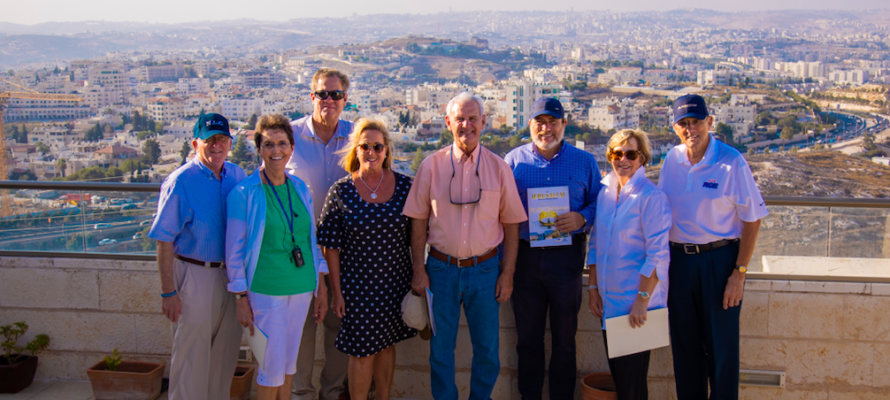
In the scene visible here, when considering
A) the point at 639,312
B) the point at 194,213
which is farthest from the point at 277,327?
the point at 639,312

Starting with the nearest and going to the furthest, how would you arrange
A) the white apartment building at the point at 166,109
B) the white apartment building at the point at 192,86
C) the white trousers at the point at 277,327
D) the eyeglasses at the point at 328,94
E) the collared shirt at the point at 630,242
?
the collared shirt at the point at 630,242 < the white trousers at the point at 277,327 < the eyeglasses at the point at 328,94 < the white apartment building at the point at 166,109 < the white apartment building at the point at 192,86

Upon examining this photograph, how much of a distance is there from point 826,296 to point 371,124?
2404mm

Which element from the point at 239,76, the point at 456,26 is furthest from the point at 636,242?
the point at 456,26

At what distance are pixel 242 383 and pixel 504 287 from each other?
1.53m

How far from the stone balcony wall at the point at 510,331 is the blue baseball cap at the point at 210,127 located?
1.21 m

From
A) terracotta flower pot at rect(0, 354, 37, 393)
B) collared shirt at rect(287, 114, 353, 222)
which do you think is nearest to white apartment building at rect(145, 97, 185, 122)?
terracotta flower pot at rect(0, 354, 37, 393)

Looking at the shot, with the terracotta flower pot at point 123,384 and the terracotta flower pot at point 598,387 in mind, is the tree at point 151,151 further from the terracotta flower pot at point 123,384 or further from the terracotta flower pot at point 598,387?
the terracotta flower pot at point 598,387

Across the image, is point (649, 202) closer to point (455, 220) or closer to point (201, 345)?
point (455, 220)

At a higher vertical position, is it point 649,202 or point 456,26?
point 456,26

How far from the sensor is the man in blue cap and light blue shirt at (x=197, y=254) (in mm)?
2412

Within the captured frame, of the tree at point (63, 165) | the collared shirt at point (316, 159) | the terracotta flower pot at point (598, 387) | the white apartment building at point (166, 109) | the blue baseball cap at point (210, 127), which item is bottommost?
the tree at point (63, 165)

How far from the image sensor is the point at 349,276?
8.38ft

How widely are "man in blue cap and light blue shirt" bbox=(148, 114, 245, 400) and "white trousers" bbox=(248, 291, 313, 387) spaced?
0.25m

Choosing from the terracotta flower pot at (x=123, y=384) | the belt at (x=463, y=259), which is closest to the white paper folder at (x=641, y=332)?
the belt at (x=463, y=259)
